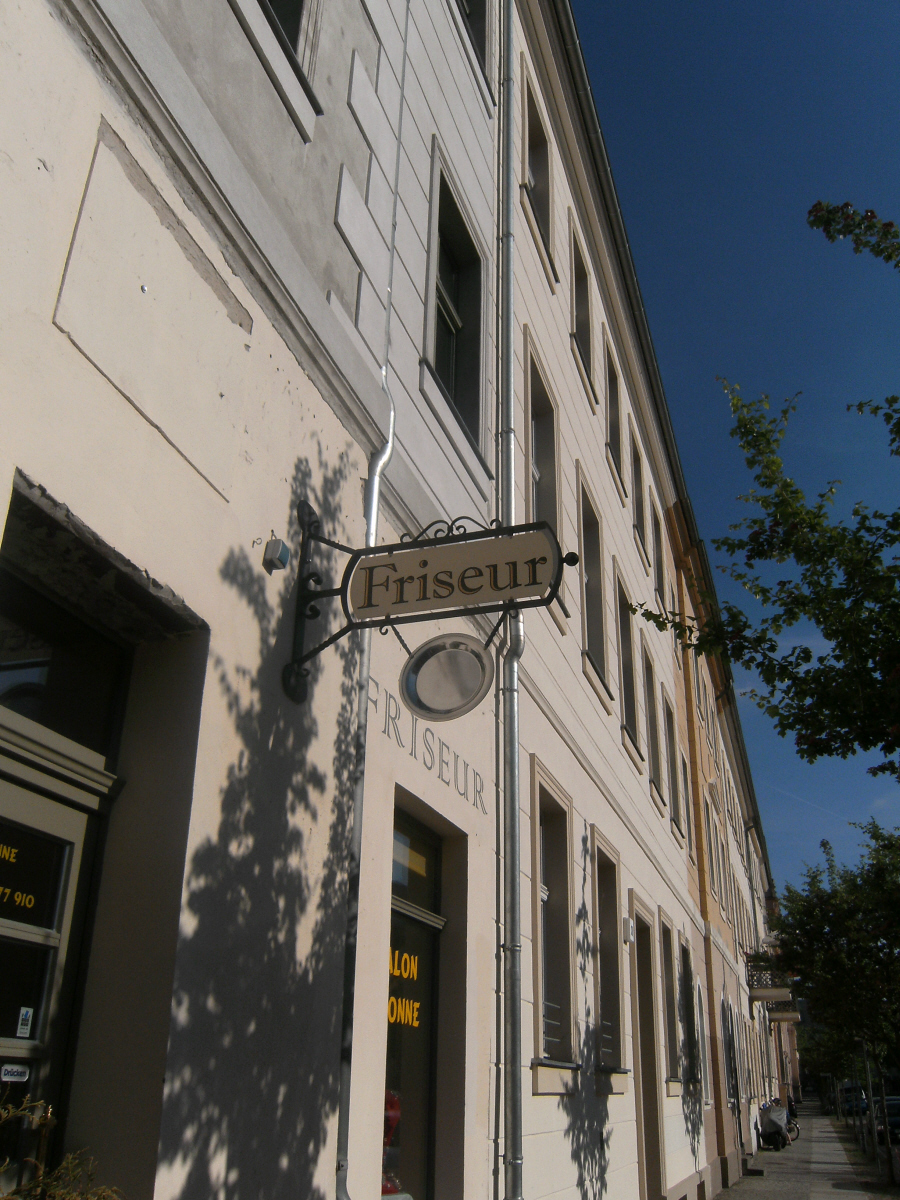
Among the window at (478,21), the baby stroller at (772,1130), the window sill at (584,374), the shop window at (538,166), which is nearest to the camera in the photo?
the window at (478,21)

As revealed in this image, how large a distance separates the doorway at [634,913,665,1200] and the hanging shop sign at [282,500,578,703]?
8.48 meters

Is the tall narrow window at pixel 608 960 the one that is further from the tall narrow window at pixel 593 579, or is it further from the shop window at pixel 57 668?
the shop window at pixel 57 668

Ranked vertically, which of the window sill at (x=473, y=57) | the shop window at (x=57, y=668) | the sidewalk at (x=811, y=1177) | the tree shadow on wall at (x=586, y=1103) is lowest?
the sidewalk at (x=811, y=1177)

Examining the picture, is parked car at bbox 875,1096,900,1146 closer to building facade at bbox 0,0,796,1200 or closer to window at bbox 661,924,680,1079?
window at bbox 661,924,680,1079

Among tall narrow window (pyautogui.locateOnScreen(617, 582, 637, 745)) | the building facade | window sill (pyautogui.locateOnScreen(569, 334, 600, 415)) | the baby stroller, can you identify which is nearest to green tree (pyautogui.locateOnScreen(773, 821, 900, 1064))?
the baby stroller

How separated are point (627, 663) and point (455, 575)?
402 inches

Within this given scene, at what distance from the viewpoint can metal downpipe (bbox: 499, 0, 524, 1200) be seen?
20.6 ft

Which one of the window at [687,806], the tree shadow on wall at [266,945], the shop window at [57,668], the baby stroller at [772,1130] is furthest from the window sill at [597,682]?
the baby stroller at [772,1130]

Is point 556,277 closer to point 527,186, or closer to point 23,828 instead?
point 527,186

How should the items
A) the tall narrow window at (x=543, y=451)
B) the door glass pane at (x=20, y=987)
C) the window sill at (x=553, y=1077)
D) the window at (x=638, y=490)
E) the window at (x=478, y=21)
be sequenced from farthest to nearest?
the window at (x=638, y=490), the tall narrow window at (x=543, y=451), the window at (x=478, y=21), the window sill at (x=553, y=1077), the door glass pane at (x=20, y=987)

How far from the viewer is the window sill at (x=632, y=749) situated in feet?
42.1

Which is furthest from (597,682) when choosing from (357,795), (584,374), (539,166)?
(357,795)

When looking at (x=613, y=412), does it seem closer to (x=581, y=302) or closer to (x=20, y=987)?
(x=581, y=302)

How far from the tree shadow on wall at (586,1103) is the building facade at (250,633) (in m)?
0.06
